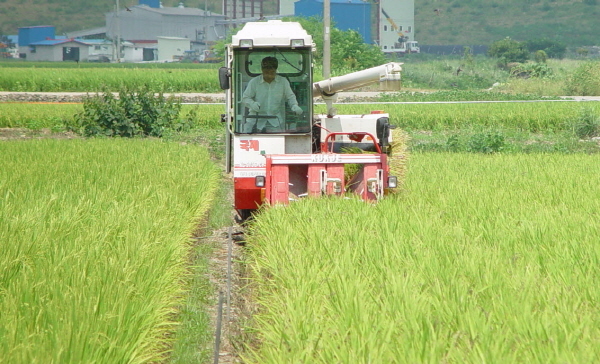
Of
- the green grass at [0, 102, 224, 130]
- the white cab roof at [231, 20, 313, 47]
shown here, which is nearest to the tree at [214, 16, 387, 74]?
the green grass at [0, 102, 224, 130]

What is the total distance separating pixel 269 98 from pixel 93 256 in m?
3.64

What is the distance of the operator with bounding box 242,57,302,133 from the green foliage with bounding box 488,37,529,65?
49.2m

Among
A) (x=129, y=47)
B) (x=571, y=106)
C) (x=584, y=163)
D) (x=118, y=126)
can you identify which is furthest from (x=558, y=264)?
(x=129, y=47)

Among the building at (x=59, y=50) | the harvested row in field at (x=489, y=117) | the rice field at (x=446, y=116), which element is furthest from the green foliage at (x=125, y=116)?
the building at (x=59, y=50)

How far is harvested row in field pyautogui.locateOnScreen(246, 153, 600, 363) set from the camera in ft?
12.0

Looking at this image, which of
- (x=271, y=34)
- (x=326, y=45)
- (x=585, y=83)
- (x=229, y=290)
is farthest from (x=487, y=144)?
(x=585, y=83)

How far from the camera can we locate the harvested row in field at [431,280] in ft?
12.0

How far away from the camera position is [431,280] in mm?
4734

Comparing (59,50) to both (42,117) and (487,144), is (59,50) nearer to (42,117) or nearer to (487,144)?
(42,117)

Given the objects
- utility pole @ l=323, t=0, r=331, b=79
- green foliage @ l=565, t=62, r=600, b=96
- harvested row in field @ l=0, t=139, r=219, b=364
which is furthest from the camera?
green foliage @ l=565, t=62, r=600, b=96

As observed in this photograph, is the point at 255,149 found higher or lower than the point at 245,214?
higher

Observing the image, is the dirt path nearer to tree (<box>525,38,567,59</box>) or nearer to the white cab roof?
the white cab roof

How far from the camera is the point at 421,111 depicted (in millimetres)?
22438

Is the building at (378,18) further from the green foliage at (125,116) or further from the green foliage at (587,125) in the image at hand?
the green foliage at (125,116)
